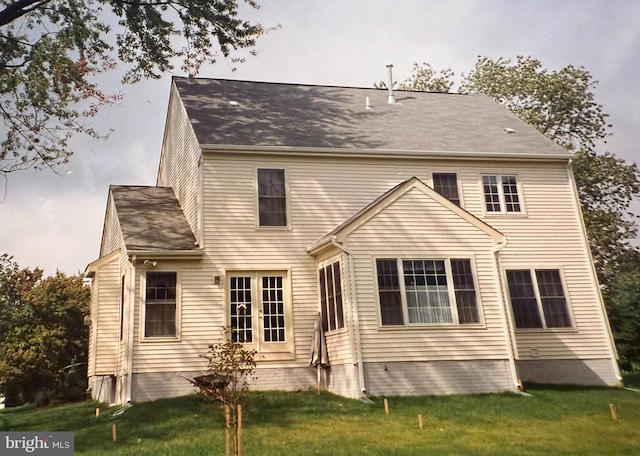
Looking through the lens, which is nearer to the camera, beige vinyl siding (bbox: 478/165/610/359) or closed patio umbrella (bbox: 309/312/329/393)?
closed patio umbrella (bbox: 309/312/329/393)

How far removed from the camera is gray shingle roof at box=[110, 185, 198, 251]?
1483 cm

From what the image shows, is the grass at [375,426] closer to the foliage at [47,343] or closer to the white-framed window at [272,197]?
the white-framed window at [272,197]

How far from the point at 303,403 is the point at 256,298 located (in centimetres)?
360

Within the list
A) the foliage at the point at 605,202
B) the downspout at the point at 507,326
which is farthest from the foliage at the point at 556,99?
the downspout at the point at 507,326

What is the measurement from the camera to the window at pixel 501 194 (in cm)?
1734

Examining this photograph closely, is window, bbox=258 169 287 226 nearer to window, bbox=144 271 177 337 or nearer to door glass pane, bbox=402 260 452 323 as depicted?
window, bbox=144 271 177 337

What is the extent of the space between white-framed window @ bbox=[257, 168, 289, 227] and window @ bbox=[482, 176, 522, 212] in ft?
21.0

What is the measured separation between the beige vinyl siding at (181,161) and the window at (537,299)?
372 inches

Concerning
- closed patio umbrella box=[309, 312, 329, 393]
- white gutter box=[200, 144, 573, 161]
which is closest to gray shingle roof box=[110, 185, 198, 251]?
white gutter box=[200, 144, 573, 161]

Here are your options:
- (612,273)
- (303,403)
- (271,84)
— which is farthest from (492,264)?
(612,273)

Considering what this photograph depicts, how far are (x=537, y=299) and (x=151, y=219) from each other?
11741mm

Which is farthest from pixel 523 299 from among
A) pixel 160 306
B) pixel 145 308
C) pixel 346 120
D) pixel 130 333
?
pixel 130 333

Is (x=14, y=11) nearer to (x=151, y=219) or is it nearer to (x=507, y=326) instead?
(x=151, y=219)

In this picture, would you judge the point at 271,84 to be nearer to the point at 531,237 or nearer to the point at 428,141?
the point at 428,141
